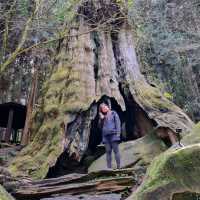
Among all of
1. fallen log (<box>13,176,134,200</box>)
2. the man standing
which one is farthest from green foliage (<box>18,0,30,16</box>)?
fallen log (<box>13,176,134,200</box>)

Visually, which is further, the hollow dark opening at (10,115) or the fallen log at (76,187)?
the hollow dark opening at (10,115)

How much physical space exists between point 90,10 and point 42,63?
4.95 metres

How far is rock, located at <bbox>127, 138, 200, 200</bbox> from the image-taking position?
2.80m

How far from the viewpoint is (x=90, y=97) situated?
32.7 ft

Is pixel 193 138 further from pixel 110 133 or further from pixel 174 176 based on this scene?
pixel 110 133

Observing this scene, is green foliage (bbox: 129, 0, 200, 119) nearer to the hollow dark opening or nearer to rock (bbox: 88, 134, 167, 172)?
the hollow dark opening

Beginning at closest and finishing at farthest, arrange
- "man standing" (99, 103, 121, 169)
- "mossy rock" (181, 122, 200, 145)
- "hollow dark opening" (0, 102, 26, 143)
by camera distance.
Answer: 1. "mossy rock" (181, 122, 200, 145)
2. "man standing" (99, 103, 121, 169)
3. "hollow dark opening" (0, 102, 26, 143)

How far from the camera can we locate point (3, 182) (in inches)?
253

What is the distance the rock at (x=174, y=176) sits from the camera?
280cm

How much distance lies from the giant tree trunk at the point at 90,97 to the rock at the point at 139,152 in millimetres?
408

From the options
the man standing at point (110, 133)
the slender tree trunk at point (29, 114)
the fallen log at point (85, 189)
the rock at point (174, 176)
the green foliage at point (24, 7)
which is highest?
the green foliage at point (24, 7)

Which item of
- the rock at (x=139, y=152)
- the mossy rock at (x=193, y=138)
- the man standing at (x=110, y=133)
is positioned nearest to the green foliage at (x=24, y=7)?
the man standing at (x=110, y=133)

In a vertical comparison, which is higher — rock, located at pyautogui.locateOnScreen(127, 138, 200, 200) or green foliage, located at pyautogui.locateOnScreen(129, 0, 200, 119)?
green foliage, located at pyautogui.locateOnScreen(129, 0, 200, 119)

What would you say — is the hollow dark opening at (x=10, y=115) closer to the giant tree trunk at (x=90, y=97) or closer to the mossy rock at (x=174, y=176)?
the giant tree trunk at (x=90, y=97)
